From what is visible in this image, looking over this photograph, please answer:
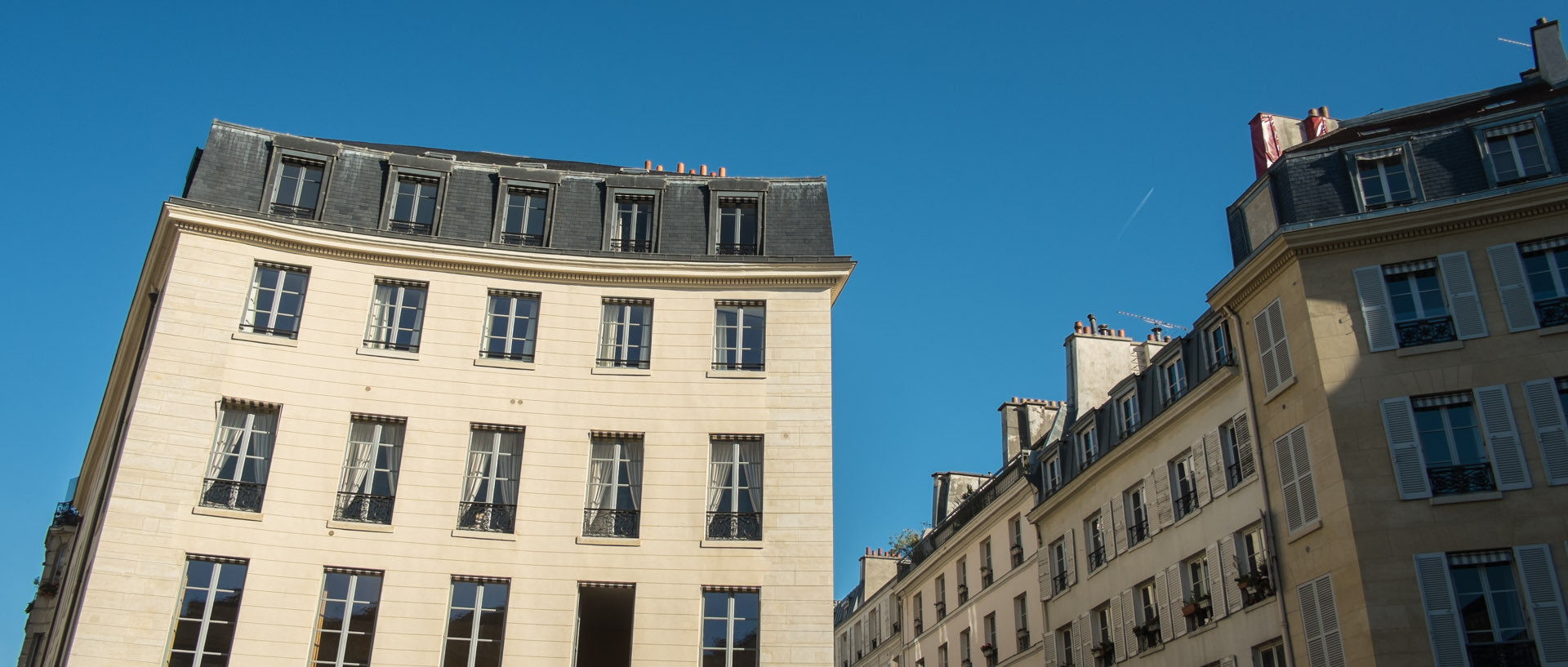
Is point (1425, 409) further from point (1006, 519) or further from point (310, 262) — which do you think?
point (310, 262)

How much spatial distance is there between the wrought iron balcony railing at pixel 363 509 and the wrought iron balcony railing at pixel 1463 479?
1779 cm

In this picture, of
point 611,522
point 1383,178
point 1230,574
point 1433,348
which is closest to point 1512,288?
point 1433,348

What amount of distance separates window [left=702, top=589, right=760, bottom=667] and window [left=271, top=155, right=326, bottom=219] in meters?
10.4

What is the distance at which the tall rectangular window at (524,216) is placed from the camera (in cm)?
2331

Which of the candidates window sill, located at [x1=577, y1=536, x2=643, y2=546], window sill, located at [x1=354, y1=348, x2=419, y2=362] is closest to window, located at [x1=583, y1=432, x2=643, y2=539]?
window sill, located at [x1=577, y1=536, x2=643, y2=546]

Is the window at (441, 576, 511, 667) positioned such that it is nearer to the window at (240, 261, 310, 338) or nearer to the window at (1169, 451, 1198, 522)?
the window at (240, 261, 310, 338)

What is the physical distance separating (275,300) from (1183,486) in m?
19.5

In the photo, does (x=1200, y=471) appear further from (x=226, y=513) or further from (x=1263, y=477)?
(x=226, y=513)

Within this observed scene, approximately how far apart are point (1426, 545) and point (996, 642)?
17628 mm

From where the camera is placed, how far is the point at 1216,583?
2522cm

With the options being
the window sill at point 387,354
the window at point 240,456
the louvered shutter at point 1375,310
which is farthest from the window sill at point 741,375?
the louvered shutter at point 1375,310

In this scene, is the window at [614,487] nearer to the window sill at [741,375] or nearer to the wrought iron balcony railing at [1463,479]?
the window sill at [741,375]

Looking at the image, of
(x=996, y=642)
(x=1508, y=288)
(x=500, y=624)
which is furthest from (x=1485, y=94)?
(x=500, y=624)

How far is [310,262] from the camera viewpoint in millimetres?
22125
